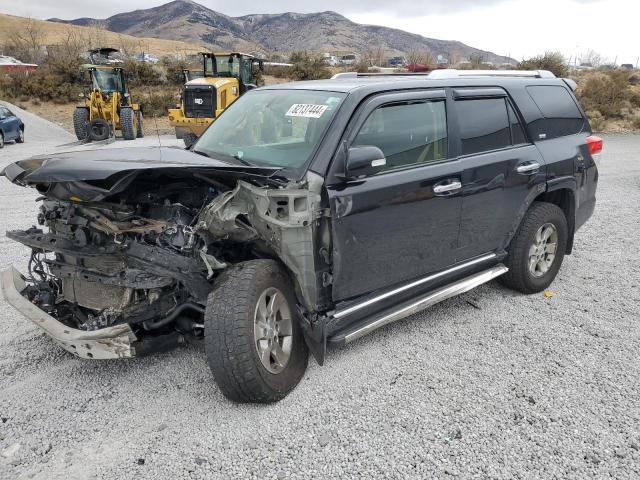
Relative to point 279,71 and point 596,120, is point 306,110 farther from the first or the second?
point 279,71

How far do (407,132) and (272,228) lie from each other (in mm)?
1214

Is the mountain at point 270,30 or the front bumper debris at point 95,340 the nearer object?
the front bumper debris at point 95,340

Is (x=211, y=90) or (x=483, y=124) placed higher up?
(x=211, y=90)

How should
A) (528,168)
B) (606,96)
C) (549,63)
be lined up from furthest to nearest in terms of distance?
(549,63) → (606,96) → (528,168)

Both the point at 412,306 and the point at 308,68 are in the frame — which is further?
the point at 308,68

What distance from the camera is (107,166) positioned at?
9.03 feet

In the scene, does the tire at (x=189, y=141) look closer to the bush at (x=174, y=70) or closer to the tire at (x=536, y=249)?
the tire at (x=536, y=249)

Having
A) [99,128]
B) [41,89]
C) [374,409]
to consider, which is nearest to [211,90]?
[99,128]

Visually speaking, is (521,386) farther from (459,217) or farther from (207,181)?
(207,181)

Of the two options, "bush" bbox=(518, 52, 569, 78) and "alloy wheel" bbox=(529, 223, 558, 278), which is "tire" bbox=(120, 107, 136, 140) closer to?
"alloy wheel" bbox=(529, 223, 558, 278)

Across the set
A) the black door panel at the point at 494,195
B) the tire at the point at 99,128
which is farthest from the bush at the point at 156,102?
the black door panel at the point at 494,195

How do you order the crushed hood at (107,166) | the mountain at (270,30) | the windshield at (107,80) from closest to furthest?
the crushed hood at (107,166), the windshield at (107,80), the mountain at (270,30)

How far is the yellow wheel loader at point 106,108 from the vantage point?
16.8m

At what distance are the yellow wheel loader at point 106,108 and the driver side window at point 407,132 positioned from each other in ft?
49.8
